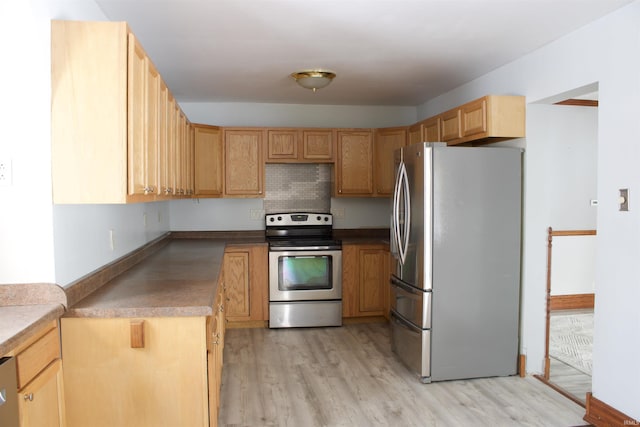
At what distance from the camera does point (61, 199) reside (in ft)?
6.46

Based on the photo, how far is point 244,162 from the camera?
5.04 metres

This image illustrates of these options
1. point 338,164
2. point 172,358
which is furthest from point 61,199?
point 338,164

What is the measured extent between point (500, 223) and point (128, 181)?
2.57 m

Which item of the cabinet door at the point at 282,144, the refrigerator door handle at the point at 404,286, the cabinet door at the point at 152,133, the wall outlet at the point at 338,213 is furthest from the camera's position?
the wall outlet at the point at 338,213

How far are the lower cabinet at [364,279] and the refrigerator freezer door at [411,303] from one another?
1.01 meters

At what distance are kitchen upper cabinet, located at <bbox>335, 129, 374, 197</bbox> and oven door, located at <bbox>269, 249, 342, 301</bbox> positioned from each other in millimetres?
762

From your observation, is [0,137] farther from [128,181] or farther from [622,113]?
[622,113]

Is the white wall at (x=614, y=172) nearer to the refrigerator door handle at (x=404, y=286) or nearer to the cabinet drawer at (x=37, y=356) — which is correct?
the refrigerator door handle at (x=404, y=286)

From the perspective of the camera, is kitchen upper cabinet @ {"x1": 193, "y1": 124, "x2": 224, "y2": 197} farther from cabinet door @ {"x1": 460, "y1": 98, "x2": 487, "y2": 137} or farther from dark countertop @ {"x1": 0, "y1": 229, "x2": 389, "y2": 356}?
cabinet door @ {"x1": 460, "y1": 98, "x2": 487, "y2": 137}

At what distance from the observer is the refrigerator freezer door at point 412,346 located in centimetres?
343

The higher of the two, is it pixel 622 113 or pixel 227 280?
pixel 622 113

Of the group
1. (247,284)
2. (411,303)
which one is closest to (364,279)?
(247,284)

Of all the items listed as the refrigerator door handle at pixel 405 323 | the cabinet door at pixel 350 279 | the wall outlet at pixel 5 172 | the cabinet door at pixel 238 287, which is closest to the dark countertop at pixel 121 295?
the wall outlet at pixel 5 172

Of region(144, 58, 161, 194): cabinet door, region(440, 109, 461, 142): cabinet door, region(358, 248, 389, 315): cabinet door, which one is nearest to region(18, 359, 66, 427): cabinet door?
region(144, 58, 161, 194): cabinet door
